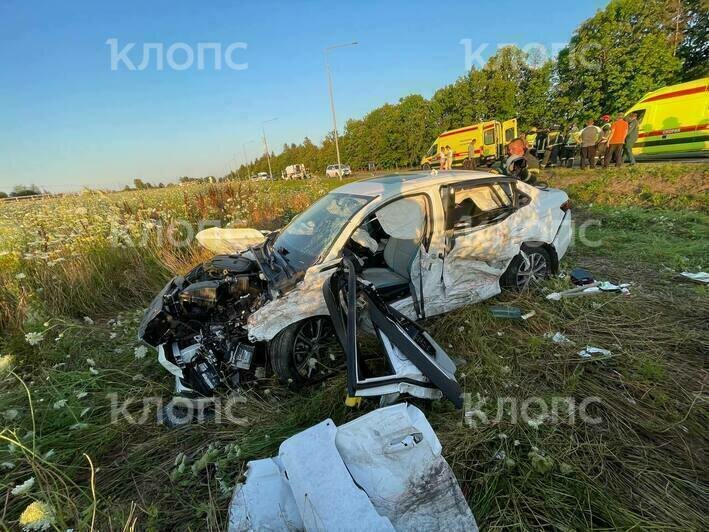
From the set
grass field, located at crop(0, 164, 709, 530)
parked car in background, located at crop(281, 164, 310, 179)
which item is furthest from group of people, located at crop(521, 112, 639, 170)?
parked car in background, located at crop(281, 164, 310, 179)

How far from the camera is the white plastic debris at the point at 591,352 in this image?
9.12 ft

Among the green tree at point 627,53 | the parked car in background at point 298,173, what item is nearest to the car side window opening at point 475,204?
the parked car in background at point 298,173

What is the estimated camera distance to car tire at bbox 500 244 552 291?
12.5 feet

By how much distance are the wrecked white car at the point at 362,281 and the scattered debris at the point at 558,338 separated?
0.67m

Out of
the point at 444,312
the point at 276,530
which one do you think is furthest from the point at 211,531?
the point at 444,312

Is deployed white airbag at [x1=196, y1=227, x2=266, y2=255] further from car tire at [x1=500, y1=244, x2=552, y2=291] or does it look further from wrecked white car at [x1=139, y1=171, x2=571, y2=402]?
car tire at [x1=500, y1=244, x2=552, y2=291]

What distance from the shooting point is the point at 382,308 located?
2307mm

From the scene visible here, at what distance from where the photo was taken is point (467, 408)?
236 centimetres

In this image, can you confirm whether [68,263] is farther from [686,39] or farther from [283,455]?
[686,39]

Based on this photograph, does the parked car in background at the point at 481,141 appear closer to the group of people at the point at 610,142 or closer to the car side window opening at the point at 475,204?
the group of people at the point at 610,142

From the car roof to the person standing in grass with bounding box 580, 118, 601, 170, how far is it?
901cm

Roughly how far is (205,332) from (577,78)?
29.7 meters

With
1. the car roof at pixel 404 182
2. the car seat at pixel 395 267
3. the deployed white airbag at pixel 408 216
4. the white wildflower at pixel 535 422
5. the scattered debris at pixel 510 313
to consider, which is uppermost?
the car roof at pixel 404 182

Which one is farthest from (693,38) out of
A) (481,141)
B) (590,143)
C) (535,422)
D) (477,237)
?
(535,422)
